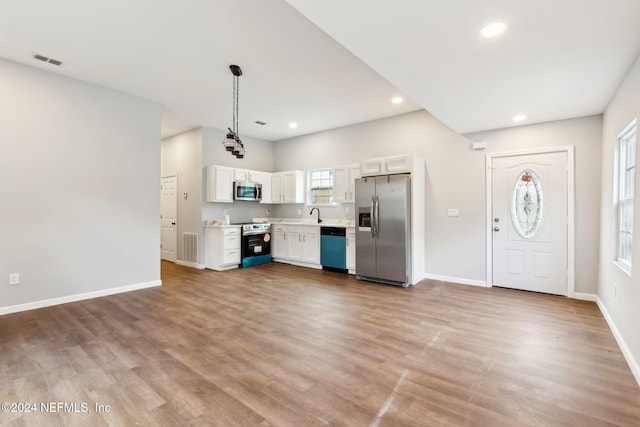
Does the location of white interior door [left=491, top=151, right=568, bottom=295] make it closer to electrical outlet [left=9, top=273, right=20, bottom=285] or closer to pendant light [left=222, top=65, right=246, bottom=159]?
pendant light [left=222, top=65, right=246, bottom=159]

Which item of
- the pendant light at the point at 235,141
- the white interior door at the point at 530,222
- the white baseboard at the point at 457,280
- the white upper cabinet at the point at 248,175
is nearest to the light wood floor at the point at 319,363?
the white interior door at the point at 530,222

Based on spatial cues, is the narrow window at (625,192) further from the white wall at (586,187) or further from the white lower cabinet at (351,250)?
the white lower cabinet at (351,250)

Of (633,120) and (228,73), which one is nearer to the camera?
(633,120)

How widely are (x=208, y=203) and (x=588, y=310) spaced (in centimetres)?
653

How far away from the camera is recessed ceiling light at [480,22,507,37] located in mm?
2132

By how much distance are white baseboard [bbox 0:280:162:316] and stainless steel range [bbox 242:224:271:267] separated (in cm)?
184

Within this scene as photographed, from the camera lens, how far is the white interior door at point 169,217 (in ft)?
23.0

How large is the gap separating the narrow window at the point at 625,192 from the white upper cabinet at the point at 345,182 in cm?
371

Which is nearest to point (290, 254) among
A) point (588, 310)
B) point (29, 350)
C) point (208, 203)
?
point (208, 203)

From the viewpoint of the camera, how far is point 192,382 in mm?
2188

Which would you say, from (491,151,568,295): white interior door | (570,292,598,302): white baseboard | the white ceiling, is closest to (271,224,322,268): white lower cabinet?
the white ceiling

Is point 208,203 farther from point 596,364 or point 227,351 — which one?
point 596,364

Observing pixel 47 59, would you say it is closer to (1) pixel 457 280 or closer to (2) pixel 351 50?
(2) pixel 351 50

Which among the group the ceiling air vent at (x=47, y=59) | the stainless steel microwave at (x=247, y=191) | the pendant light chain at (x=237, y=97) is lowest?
the stainless steel microwave at (x=247, y=191)
